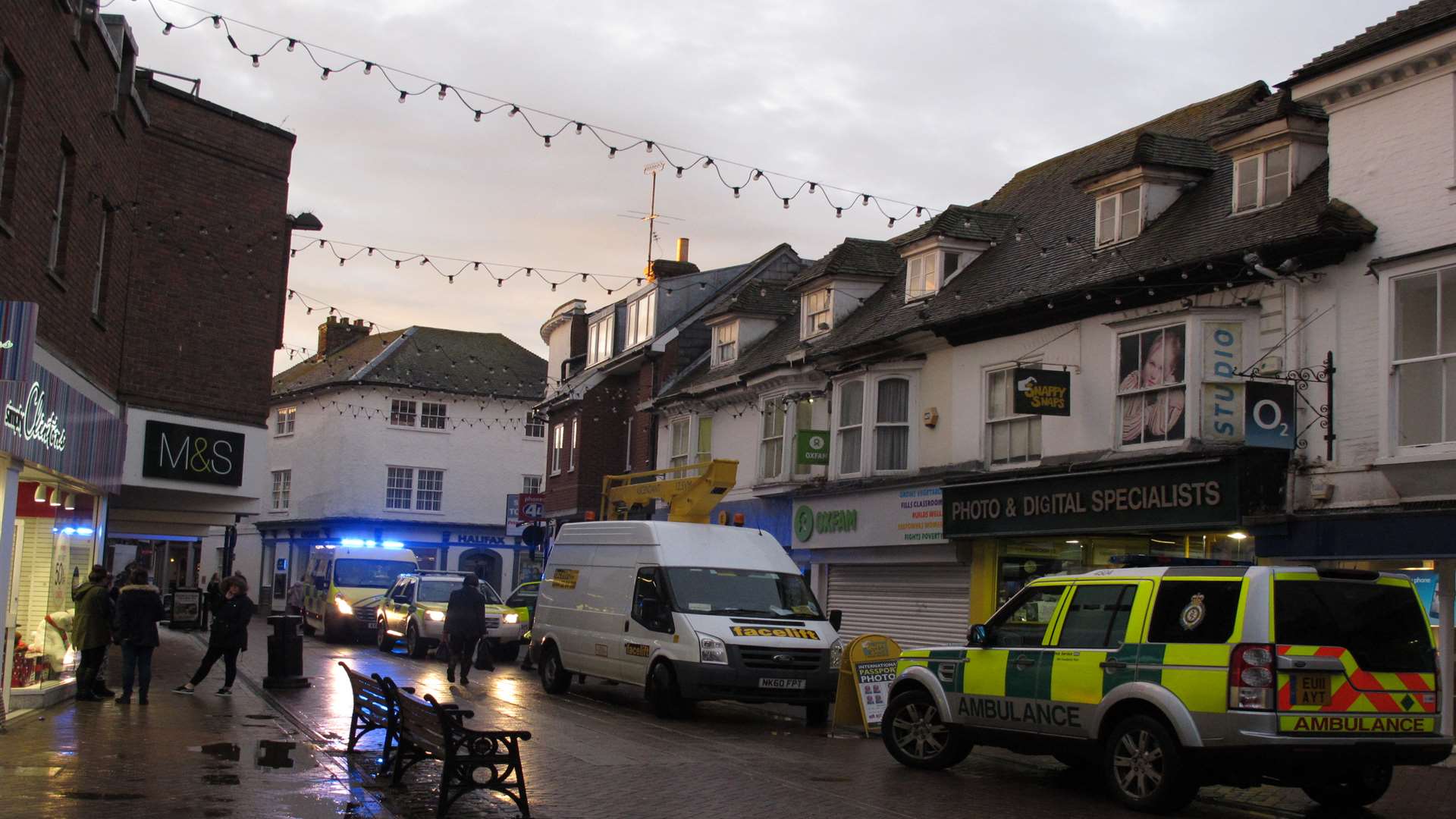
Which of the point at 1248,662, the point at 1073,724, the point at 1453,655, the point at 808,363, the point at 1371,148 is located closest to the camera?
the point at 1248,662

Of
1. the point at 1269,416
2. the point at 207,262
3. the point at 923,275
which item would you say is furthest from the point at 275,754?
the point at 923,275

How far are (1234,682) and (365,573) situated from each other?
2716 cm

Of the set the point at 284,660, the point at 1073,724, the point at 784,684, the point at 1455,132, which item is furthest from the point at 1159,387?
the point at 284,660

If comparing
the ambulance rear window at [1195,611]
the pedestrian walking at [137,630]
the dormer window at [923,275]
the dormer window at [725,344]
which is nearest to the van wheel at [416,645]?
the dormer window at [725,344]

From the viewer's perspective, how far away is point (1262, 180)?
61.0 ft

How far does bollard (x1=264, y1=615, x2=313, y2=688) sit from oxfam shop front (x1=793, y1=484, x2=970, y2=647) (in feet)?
33.1

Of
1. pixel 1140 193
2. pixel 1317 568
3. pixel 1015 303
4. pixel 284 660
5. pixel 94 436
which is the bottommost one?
pixel 284 660

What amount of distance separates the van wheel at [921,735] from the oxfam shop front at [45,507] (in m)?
8.49

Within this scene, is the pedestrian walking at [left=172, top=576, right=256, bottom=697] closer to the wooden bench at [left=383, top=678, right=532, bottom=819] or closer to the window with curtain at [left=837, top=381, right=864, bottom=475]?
the wooden bench at [left=383, top=678, right=532, bottom=819]

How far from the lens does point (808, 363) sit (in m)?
27.3

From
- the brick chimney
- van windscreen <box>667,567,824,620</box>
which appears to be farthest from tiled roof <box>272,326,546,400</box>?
van windscreen <box>667,567,824,620</box>

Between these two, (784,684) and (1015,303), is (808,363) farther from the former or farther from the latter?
(784,684)

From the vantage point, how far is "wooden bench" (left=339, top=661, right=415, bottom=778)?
12031mm

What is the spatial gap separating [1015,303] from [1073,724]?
10.9 metres
